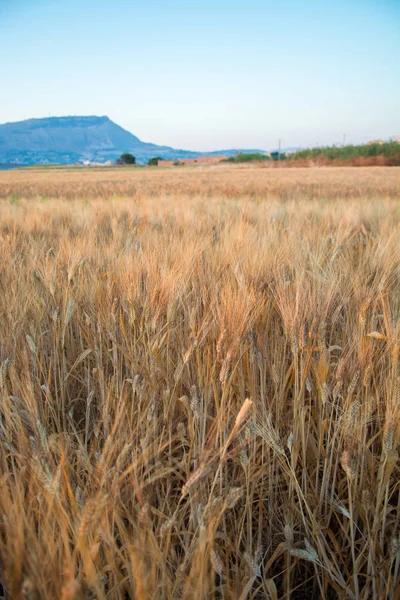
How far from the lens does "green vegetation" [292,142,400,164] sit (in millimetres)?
45213

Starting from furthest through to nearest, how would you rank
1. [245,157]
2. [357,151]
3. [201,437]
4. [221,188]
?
1. [245,157]
2. [357,151]
3. [221,188]
4. [201,437]

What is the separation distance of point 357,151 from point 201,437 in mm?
54293

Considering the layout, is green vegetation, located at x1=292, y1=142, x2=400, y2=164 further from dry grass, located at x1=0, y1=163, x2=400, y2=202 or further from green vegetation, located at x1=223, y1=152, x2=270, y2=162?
dry grass, located at x1=0, y1=163, x2=400, y2=202

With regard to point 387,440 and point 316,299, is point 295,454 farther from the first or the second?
point 316,299

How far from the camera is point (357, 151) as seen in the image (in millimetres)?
48250

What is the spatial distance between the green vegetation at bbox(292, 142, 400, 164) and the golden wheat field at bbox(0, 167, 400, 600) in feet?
162

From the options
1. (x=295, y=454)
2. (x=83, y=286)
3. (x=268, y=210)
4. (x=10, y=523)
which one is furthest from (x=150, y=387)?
(x=268, y=210)

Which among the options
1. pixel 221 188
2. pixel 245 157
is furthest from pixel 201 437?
pixel 245 157

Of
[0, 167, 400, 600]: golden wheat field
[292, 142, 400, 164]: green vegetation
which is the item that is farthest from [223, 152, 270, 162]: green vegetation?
[0, 167, 400, 600]: golden wheat field

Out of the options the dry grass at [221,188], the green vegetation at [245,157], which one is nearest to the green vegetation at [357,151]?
the green vegetation at [245,157]

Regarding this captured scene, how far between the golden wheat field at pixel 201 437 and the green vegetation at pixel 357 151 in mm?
49361

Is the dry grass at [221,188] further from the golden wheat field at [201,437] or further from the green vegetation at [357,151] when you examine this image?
the green vegetation at [357,151]

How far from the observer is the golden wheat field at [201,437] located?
0.49m

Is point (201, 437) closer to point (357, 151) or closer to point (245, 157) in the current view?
point (357, 151)
